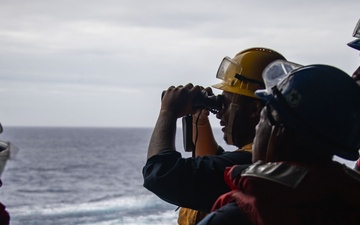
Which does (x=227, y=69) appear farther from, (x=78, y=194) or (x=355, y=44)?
(x=78, y=194)

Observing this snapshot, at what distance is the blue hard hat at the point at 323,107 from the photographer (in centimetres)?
209

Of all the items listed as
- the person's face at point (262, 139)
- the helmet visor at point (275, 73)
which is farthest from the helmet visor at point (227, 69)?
the person's face at point (262, 139)

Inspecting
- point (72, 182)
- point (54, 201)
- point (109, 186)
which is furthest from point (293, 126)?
point (72, 182)

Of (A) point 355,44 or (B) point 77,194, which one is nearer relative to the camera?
(A) point 355,44

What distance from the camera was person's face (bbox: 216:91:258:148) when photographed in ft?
9.51

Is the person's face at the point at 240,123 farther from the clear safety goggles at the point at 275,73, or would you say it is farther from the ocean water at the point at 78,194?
the ocean water at the point at 78,194

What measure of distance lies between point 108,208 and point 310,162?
1755cm

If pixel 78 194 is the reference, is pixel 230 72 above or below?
above

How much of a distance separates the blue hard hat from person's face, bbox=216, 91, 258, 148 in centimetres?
76

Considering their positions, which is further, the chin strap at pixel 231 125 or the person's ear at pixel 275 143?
the chin strap at pixel 231 125

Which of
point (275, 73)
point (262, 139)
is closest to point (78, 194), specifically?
point (275, 73)

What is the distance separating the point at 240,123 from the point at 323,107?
819 mm

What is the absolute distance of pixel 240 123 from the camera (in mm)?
2898

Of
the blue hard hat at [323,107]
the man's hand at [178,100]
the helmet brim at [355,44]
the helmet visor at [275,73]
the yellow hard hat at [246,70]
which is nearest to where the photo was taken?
the blue hard hat at [323,107]
